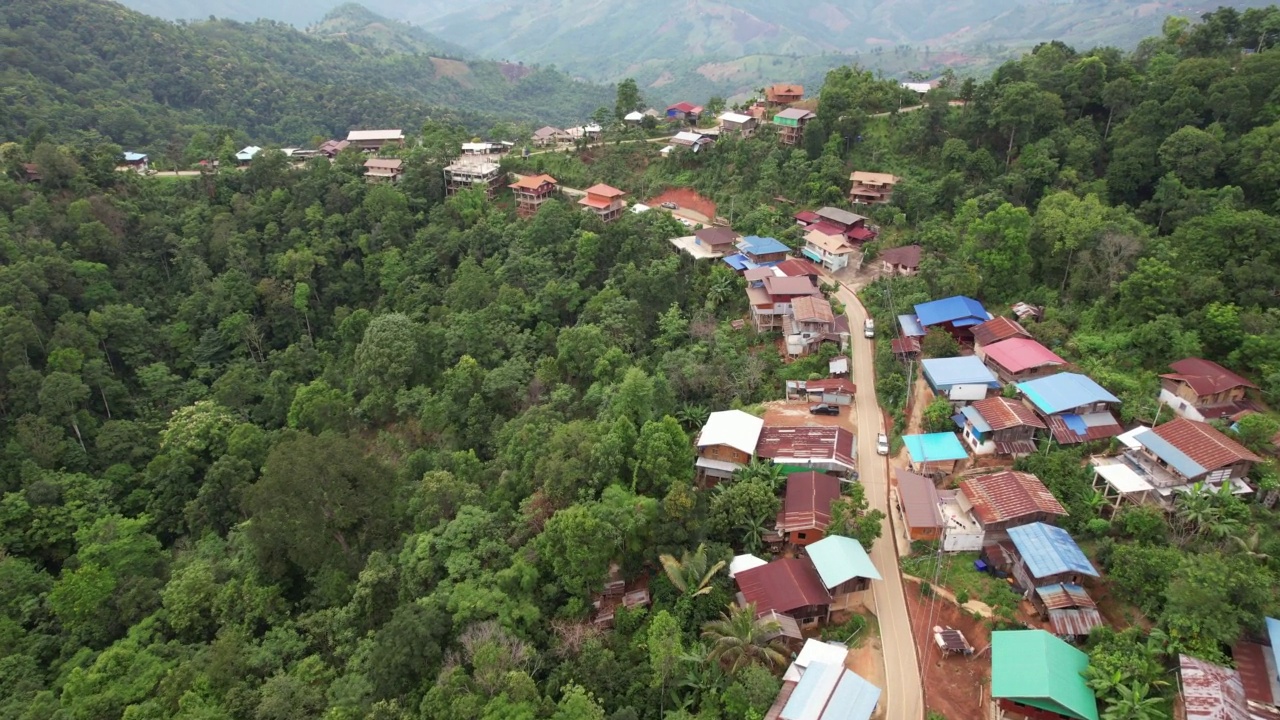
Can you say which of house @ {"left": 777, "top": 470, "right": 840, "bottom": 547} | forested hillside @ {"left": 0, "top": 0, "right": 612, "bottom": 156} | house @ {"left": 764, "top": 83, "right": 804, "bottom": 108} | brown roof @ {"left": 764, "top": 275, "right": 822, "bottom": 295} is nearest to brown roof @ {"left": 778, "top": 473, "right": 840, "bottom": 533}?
house @ {"left": 777, "top": 470, "right": 840, "bottom": 547}

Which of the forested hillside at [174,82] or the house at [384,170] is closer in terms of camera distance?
the house at [384,170]

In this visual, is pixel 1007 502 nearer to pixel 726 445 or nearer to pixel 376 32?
pixel 726 445

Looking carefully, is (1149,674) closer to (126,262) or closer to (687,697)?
(687,697)

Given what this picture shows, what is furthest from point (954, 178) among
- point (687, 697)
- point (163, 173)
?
point (163, 173)

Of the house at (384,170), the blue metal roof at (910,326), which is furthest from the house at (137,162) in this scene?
the blue metal roof at (910,326)

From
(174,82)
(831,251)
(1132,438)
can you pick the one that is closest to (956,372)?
(1132,438)

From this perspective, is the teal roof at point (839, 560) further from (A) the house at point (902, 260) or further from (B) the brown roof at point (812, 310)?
(A) the house at point (902, 260)

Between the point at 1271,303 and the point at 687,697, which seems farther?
the point at 1271,303
